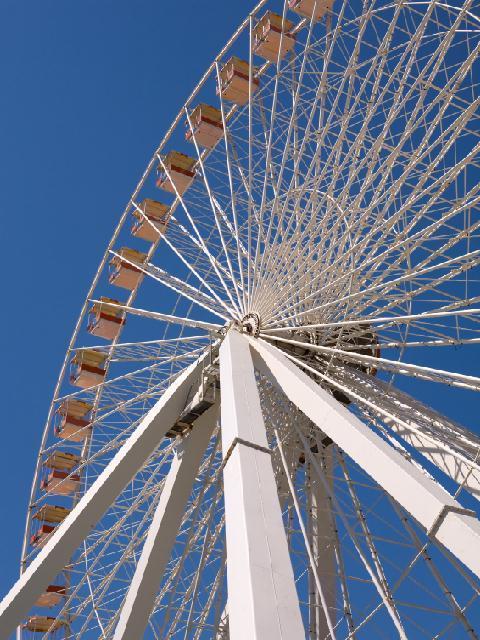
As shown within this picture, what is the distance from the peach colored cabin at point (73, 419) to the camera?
22.0 metres

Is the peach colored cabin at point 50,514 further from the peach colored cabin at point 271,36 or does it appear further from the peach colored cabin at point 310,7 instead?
the peach colored cabin at point 310,7

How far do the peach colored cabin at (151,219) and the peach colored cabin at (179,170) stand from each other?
1.83 feet

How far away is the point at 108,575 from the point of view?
58.1 feet

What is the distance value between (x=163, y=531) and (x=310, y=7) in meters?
11.0

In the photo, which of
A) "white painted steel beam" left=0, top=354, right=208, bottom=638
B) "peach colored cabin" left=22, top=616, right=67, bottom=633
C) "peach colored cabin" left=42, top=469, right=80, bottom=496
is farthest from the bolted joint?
"peach colored cabin" left=22, top=616, right=67, bottom=633

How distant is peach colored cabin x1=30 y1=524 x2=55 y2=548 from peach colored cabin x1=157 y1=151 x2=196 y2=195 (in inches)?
343

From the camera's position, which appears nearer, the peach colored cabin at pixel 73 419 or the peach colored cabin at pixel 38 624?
the peach colored cabin at pixel 38 624

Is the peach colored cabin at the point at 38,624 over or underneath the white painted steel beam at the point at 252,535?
underneath

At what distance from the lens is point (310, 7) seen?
18.4 m

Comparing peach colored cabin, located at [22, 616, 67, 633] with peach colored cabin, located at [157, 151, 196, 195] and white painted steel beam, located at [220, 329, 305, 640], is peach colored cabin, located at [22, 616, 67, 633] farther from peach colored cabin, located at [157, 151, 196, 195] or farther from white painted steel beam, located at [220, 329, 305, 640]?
white painted steel beam, located at [220, 329, 305, 640]

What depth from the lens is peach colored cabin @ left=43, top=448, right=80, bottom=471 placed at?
22125 millimetres

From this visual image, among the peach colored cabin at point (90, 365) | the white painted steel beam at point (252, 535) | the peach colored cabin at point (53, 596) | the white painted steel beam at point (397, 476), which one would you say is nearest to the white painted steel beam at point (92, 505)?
the white painted steel beam at point (252, 535)

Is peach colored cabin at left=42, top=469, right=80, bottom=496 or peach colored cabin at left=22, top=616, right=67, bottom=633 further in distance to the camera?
peach colored cabin at left=42, top=469, right=80, bottom=496

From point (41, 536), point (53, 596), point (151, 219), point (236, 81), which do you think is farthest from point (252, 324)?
point (53, 596)
